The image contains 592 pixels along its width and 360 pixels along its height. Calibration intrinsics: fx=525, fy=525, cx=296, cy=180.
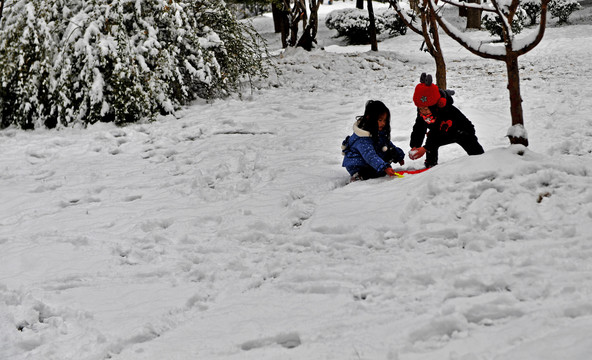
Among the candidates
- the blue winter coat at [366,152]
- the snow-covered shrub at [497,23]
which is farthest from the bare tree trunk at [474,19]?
the blue winter coat at [366,152]

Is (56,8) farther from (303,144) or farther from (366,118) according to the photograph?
(366,118)

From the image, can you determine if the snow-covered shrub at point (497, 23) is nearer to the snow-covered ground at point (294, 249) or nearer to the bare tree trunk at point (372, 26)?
the bare tree trunk at point (372, 26)

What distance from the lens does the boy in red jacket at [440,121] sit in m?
4.93

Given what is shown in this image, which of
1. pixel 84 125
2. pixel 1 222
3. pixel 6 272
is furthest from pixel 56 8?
pixel 6 272

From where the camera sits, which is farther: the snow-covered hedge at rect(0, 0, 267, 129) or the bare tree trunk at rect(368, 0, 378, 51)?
the bare tree trunk at rect(368, 0, 378, 51)

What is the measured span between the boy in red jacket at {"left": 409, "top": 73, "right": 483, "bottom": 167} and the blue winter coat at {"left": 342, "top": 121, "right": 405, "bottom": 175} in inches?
11.1

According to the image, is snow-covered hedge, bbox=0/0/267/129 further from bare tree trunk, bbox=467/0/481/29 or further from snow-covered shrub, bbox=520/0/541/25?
snow-covered shrub, bbox=520/0/541/25

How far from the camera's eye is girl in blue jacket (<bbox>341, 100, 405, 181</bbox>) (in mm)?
4840

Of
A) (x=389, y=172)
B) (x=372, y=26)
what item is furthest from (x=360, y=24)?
(x=389, y=172)

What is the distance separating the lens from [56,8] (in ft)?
27.3

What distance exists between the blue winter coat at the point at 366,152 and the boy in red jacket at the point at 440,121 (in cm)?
28

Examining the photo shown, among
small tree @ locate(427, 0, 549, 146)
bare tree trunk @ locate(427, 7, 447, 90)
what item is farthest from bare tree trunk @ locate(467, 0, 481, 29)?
small tree @ locate(427, 0, 549, 146)

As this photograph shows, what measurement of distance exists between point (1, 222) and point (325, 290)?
11.3 ft

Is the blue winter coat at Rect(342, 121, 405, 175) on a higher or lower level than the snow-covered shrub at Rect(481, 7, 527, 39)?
lower
